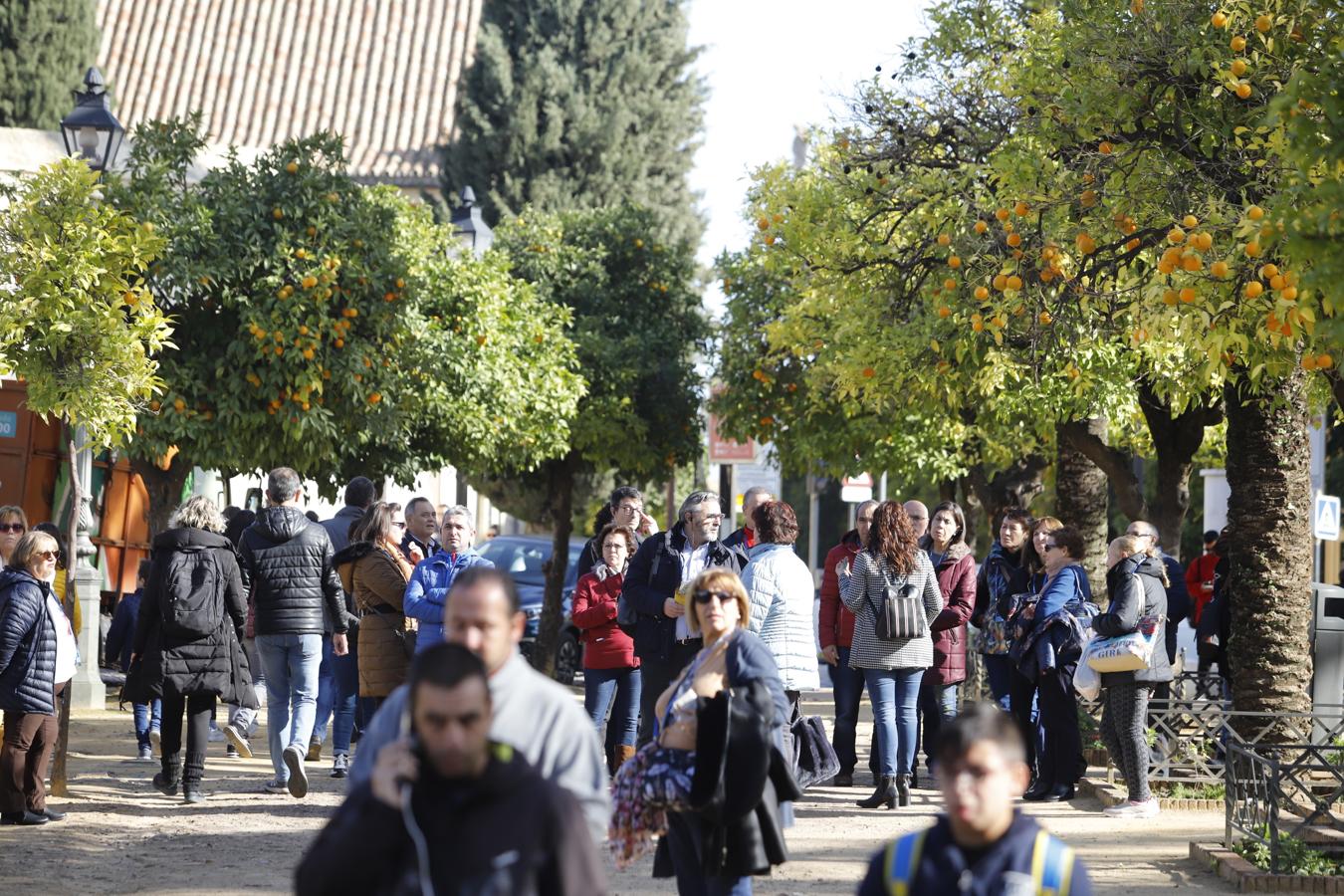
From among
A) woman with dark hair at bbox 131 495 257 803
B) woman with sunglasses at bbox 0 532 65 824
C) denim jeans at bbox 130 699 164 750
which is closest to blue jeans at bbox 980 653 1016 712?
woman with dark hair at bbox 131 495 257 803

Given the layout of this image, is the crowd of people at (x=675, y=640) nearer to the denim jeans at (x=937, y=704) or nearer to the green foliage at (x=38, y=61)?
the denim jeans at (x=937, y=704)

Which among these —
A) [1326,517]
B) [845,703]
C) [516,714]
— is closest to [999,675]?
[845,703]

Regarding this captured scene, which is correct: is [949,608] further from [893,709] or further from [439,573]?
[439,573]

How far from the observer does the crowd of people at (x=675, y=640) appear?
21.2ft

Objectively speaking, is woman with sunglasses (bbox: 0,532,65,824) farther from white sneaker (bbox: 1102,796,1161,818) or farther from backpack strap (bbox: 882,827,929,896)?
backpack strap (bbox: 882,827,929,896)

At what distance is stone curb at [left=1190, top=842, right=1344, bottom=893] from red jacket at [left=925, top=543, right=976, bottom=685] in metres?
3.32

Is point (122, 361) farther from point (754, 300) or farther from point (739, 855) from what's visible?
point (754, 300)

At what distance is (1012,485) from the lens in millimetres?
22875

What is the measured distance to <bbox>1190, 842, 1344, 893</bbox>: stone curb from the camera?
28.6ft

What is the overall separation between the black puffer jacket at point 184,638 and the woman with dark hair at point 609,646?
7.00ft

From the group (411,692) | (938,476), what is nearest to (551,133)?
(938,476)

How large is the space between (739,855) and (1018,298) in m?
5.63

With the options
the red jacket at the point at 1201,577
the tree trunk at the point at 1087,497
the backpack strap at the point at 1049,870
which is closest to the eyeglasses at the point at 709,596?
the backpack strap at the point at 1049,870

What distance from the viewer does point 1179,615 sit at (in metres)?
15.0
